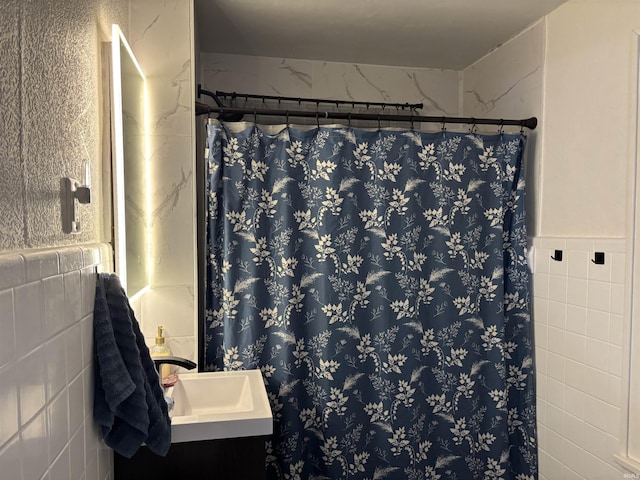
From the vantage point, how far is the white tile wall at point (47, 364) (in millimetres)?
643

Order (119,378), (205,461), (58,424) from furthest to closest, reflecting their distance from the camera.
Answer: (205,461), (119,378), (58,424)

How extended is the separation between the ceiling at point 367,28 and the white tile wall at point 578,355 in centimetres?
107

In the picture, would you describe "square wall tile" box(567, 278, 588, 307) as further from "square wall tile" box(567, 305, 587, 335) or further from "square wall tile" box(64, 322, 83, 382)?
"square wall tile" box(64, 322, 83, 382)

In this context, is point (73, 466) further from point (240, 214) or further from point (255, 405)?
point (240, 214)

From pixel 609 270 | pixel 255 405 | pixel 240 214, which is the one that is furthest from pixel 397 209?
pixel 255 405

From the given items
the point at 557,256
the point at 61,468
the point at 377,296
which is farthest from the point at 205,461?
the point at 557,256

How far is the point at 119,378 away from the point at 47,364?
28cm

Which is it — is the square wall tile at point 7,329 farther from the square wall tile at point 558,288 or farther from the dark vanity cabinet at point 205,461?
the square wall tile at point 558,288

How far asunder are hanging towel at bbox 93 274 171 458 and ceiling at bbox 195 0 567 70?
153 centimetres

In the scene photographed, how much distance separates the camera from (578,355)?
1991 millimetres

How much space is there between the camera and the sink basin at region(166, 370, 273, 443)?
4.92 feet

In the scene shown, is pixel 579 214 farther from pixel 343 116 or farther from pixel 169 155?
pixel 169 155

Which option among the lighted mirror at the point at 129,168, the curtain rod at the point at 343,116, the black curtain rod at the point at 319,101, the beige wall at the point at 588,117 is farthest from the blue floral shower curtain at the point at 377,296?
the black curtain rod at the point at 319,101

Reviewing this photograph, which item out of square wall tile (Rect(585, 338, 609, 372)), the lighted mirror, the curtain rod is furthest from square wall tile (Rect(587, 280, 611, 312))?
the lighted mirror
